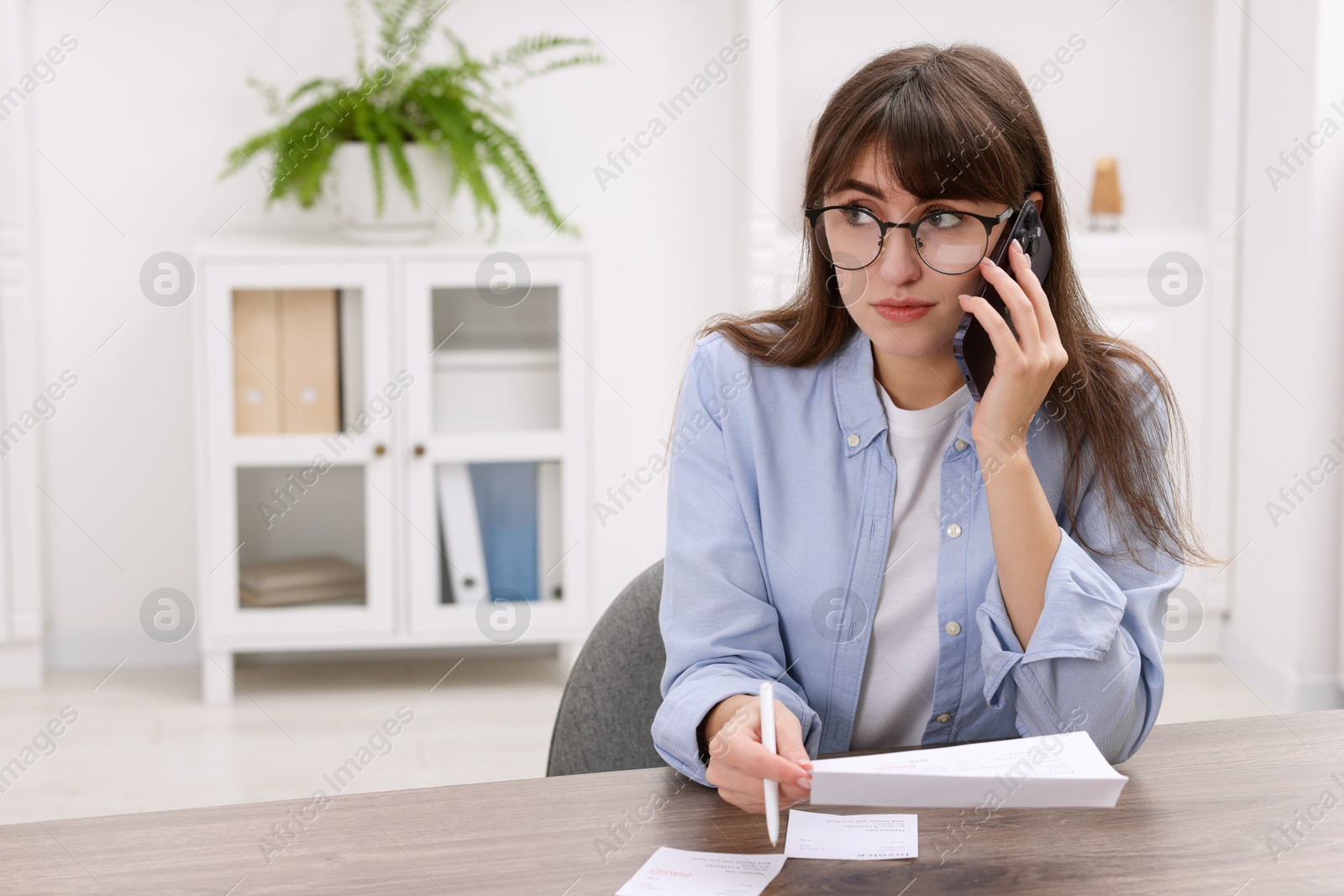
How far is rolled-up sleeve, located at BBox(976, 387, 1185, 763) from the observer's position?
1.19 meters

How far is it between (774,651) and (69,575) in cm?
277

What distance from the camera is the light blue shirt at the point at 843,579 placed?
1212 mm

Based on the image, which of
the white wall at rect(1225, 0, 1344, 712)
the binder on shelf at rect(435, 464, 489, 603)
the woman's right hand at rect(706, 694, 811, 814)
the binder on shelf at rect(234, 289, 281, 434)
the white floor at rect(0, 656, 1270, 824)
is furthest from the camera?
the binder on shelf at rect(435, 464, 489, 603)

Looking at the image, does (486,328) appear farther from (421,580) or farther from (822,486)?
(822,486)

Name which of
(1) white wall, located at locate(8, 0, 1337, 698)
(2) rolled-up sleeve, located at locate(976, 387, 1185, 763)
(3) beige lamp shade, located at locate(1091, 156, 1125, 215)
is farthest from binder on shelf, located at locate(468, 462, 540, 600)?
(2) rolled-up sleeve, located at locate(976, 387, 1185, 763)

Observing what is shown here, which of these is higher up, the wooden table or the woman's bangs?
the woman's bangs

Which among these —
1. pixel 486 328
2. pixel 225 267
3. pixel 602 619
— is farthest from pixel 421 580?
pixel 602 619

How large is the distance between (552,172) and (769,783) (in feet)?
8.87

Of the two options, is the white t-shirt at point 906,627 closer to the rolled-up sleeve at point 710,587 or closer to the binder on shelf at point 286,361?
the rolled-up sleeve at point 710,587

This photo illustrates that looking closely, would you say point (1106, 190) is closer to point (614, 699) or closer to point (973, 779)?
point (614, 699)

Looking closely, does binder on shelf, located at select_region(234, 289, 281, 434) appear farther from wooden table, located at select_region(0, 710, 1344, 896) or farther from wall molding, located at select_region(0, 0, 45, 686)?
wooden table, located at select_region(0, 710, 1344, 896)

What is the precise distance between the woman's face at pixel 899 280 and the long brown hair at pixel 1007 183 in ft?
0.04

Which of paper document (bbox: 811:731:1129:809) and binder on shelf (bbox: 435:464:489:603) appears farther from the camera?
binder on shelf (bbox: 435:464:489:603)

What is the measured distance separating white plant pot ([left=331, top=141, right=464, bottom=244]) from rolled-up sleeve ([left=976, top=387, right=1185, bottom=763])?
225 centimetres
